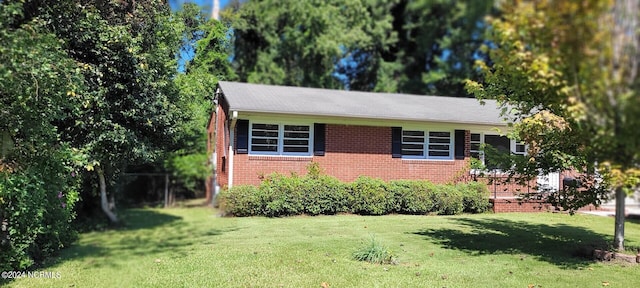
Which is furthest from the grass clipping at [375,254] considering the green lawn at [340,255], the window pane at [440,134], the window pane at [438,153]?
the window pane at [440,134]

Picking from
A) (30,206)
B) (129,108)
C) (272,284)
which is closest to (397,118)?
(129,108)

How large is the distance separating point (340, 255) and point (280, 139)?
22.5ft

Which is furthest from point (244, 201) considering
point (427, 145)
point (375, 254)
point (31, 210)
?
point (427, 145)

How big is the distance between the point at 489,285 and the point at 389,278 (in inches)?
49.0

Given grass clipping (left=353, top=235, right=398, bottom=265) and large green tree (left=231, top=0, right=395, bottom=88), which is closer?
grass clipping (left=353, top=235, right=398, bottom=265)

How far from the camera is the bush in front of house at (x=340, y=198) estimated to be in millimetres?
12156

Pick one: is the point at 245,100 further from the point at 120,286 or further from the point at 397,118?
the point at 120,286

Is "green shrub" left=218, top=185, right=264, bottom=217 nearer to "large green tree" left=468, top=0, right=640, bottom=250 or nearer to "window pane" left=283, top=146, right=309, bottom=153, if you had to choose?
"window pane" left=283, top=146, right=309, bottom=153

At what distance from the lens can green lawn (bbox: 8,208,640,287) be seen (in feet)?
19.9

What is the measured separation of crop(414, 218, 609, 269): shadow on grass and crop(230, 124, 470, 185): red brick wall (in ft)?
12.0

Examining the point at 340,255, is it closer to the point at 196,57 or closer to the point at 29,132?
the point at 29,132

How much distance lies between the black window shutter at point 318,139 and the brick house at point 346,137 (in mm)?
21

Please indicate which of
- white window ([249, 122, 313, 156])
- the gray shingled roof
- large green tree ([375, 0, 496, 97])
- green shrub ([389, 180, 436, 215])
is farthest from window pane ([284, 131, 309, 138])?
large green tree ([375, 0, 496, 97])

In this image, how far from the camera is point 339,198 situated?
12.5m
